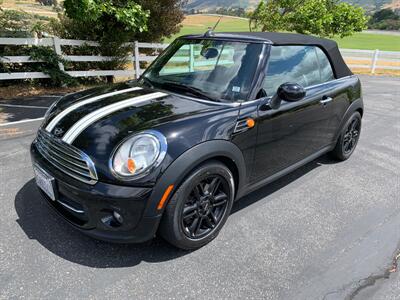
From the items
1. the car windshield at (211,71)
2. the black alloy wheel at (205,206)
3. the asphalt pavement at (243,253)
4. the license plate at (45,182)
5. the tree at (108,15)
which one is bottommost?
the asphalt pavement at (243,253)

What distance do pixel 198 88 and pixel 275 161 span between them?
1.02 meters

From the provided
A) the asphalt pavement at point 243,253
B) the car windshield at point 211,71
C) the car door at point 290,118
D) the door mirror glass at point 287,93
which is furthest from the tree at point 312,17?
the door mirror glass at point 287,93

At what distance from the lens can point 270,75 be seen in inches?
115

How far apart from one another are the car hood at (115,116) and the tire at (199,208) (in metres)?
0.32

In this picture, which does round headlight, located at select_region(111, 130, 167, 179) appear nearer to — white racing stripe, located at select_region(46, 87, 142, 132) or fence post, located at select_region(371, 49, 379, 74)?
white racing stripe, located at select_region(46, 87, 142, 132)

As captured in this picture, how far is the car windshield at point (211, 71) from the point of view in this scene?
279 centimetres

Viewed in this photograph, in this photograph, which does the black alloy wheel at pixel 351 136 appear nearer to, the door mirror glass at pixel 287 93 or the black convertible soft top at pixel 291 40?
the black convertible soft top at pixel 291 40

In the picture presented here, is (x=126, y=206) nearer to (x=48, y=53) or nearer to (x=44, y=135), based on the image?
(x=44, y=135)

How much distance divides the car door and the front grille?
4.60 ft

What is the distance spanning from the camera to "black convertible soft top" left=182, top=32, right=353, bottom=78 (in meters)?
3.03

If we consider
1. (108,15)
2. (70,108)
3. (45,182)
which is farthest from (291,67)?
(108,15)

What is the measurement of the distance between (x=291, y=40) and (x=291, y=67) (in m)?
0.31

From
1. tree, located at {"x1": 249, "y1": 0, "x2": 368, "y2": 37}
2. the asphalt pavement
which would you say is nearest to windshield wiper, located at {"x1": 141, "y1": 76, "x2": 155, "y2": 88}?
the asphalt pavement

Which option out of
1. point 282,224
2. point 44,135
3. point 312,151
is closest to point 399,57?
point 312,151
